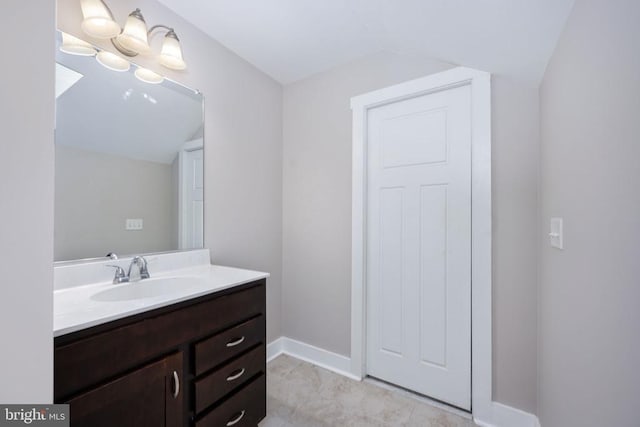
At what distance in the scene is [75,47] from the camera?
1247 mm

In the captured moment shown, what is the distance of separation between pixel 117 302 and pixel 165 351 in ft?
0.83

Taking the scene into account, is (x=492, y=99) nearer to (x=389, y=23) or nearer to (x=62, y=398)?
(x=389, y=23)

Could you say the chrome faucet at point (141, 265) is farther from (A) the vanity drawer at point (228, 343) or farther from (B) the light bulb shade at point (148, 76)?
(B) the light bulb shade at point (148, 76)

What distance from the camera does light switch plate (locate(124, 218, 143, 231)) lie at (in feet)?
4.78

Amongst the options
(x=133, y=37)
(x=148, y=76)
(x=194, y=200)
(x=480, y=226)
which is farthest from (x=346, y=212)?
(x=133, y=37)

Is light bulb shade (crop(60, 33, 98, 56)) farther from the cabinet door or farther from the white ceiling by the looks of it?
the cabinet door

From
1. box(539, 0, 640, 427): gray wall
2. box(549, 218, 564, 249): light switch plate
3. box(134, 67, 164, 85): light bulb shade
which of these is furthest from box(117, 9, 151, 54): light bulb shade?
box(549, 218, 564, 249): light switch plate

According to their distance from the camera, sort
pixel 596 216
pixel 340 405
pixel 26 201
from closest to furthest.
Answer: pixel 26 201 < pixel 596 216 < pixel 340 405

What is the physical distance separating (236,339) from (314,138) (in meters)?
1.56

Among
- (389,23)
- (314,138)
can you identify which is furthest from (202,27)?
(389,23)

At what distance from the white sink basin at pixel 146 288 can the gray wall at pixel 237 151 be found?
1.29 feet

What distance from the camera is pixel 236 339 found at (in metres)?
1.28

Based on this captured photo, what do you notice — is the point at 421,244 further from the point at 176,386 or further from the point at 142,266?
the point at 142,266

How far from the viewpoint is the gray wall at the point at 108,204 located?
1.24m
